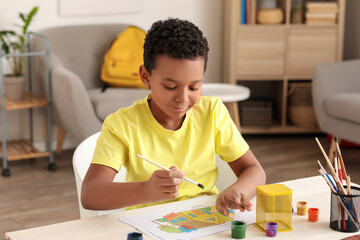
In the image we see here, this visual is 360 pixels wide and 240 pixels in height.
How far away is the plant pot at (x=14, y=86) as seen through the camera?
354 cm

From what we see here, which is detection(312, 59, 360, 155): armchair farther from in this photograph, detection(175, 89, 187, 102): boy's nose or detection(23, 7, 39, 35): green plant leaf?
detection(175, 89, 187, 102): boy's nose

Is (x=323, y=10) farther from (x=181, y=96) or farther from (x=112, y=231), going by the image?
(x=112, y=231)

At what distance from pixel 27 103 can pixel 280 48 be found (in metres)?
1.86

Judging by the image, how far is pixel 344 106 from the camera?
3516 millimetres

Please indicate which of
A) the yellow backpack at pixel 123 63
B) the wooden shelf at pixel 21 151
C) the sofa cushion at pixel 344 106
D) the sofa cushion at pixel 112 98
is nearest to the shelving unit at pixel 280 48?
the sofa cushion at pixel 344 106

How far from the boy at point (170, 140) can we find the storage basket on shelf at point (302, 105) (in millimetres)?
2914

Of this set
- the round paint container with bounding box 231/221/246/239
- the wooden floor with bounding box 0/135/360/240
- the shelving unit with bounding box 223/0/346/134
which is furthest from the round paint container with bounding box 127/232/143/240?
the shelving unit with bounding box 223/0/346/134

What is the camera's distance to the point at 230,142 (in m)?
1.53

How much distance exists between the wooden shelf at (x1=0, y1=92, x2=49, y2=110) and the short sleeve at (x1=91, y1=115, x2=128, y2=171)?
85.1 inches

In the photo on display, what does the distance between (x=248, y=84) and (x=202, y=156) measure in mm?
3293

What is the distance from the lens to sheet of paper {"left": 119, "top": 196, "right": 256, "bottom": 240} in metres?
1.19

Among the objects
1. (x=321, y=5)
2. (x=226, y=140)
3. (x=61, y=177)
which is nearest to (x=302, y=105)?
(x=321, y=5)

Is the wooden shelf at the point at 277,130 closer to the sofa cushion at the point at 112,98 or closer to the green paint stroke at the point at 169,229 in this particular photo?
the sofa cushion at the point at 112,98

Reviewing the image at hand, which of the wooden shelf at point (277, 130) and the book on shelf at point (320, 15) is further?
the wooden shelf at point (277, 130)
